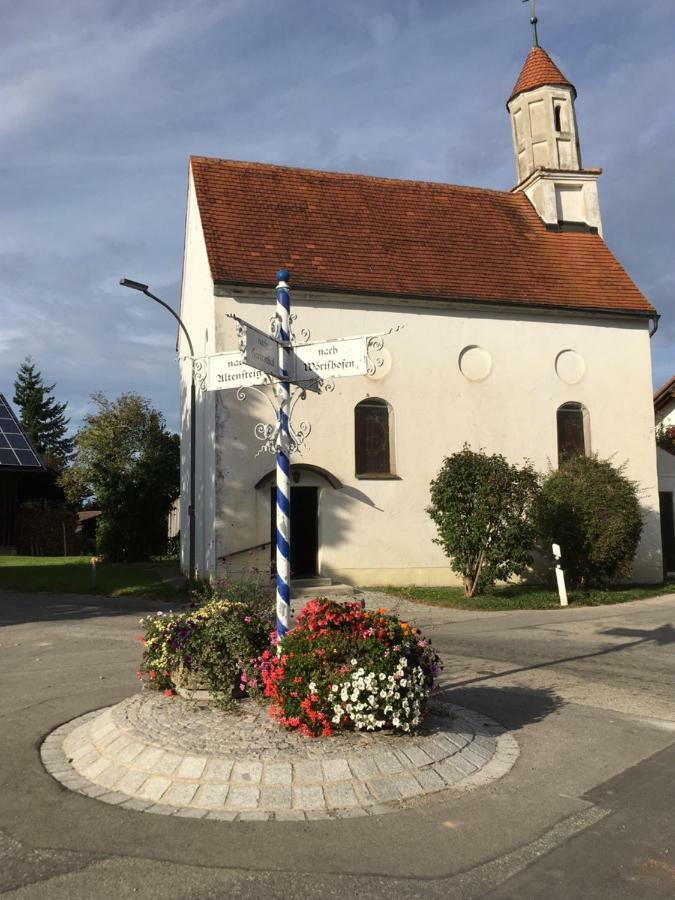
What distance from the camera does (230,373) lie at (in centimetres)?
684

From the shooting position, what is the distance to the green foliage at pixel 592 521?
1870cm

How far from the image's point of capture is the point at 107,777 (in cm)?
516

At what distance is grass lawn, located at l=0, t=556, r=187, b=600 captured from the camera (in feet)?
62.0

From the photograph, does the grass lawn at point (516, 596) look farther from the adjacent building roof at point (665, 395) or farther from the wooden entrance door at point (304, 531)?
the adjacent building roof at point (665, 395)

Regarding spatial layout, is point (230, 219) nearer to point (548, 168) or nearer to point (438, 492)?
point (438, 492)

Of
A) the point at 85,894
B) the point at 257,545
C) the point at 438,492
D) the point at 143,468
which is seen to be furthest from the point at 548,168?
the point at 85,894

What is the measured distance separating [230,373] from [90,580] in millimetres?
16184

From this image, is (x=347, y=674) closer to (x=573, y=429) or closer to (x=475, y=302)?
(x=475, y=302)

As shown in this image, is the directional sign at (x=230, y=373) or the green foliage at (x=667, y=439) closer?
the directional sign at (x=230, y=373)

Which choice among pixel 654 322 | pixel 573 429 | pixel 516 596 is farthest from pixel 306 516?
pixel 654 322

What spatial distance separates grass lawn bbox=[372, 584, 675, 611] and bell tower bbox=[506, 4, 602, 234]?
12.2m

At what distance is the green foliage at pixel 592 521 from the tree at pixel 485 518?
1.13m

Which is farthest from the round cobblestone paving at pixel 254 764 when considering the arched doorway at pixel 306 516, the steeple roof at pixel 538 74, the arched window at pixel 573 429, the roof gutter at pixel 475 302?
the steeple roof at pixel 538 74

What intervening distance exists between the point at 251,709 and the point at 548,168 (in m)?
22.8
